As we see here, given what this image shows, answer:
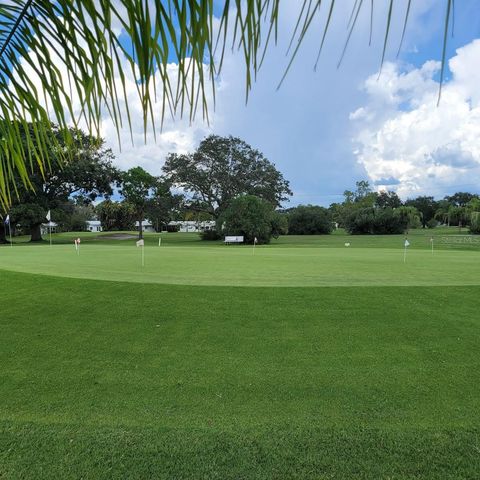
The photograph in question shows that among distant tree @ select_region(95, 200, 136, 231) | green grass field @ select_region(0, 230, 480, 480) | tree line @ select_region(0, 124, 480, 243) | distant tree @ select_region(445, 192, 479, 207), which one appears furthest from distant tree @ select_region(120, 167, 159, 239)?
A: distant tree @ select_region(445, 192, 479, 207)

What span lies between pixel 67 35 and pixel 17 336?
4639 millimetres

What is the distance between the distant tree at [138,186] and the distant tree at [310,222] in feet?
71.3

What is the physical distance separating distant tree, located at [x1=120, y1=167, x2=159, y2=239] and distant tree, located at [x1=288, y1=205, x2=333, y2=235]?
21720mm

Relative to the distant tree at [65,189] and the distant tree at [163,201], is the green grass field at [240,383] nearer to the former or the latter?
the distant tree at [65,189]

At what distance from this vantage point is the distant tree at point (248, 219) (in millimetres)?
35781

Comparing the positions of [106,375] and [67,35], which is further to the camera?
[106,375]

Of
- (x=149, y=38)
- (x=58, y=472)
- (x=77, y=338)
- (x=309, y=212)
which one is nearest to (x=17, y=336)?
(x=77, y=338)

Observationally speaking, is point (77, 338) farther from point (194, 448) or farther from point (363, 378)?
point (363, 378)

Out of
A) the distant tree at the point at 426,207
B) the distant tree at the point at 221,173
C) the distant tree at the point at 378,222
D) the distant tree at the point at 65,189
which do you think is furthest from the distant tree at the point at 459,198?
the distant tree at the point at 65,189

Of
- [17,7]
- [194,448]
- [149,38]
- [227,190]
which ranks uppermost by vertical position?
[227,190]

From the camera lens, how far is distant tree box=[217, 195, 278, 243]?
3578 centimetres

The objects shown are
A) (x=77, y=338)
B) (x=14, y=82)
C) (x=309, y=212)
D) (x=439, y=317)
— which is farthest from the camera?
(x=309, y=212)

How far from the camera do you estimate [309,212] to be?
188 feet

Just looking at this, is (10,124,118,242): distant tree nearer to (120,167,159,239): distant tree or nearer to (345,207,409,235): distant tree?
(120,167,159,239): distant tree
